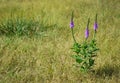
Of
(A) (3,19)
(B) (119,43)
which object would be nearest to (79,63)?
(B) (119,43)

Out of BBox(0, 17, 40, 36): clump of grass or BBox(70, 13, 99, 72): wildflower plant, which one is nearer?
BBox(70, 13, 99, 72): wildflower plant

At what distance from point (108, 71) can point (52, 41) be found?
1.59 metres

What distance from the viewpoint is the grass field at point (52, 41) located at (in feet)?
15.6

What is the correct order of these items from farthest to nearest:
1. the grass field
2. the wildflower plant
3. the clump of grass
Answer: the clump of grass, the grass field, the wildflower plant

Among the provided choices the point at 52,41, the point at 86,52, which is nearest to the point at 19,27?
the point at 52,41

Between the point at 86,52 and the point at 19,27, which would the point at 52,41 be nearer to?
the point at 19,27

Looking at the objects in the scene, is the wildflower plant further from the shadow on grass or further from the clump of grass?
the clump of grass

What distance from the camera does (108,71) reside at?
4.90 m

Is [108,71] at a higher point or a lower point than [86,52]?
lower

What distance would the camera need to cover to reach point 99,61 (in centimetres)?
514

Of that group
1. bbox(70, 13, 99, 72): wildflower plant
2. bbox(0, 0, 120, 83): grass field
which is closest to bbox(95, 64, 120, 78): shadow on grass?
bbox(0, 0, 120, 83): grass field

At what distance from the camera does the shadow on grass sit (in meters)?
4.80

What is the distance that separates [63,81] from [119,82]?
0.78 metres

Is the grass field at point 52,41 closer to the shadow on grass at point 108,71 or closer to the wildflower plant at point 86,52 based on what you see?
the shadow on grass at point 108,71
